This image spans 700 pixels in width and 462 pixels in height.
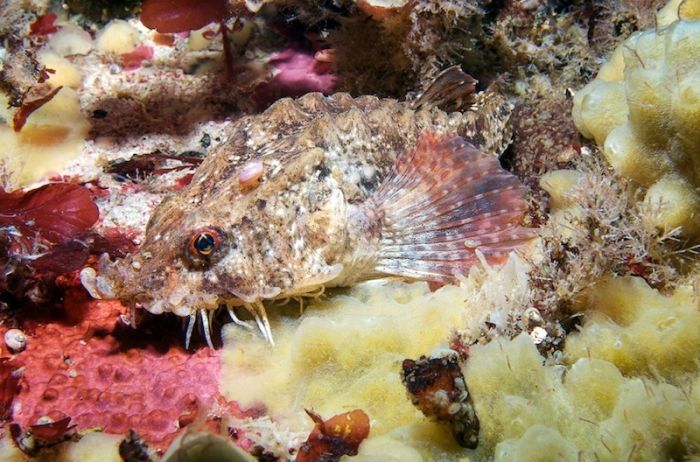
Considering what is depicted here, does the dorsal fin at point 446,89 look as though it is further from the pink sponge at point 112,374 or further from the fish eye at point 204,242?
the pink sponge at point 112,374

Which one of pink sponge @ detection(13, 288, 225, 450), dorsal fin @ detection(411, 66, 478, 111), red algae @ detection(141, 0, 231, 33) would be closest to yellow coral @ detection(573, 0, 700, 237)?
dorsal fin @ detection(411, 66, 478, 111)

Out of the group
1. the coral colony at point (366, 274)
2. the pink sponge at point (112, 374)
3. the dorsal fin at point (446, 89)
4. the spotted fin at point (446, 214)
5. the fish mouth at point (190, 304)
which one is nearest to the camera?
the coral colony at point (366, 274)

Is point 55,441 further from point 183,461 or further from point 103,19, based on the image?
point 103,19

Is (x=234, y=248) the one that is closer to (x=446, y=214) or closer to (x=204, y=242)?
(x=204, y=242)

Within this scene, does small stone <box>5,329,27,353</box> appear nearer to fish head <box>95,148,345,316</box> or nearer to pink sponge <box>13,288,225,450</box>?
pink sponge <box>13,288,225,450</box>

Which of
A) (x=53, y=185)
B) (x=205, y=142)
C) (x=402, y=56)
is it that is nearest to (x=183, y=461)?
(x=53, y=185)

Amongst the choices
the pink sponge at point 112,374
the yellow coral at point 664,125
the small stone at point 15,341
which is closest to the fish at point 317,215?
the pink sponge at point 112,374

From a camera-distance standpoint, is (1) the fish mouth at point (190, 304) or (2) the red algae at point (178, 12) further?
(2) the red algae at point (178, 12)
